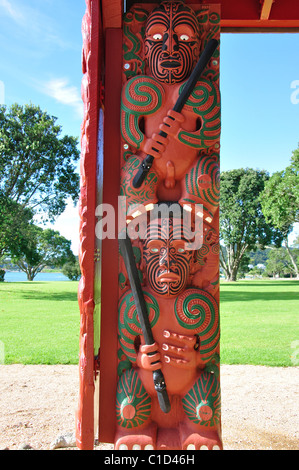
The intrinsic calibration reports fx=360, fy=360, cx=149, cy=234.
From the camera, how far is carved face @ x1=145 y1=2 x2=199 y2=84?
8.73ft

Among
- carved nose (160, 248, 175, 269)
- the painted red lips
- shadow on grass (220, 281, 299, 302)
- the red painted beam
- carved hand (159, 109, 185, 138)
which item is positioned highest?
the red painted beam

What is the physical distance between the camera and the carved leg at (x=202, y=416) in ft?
7.59

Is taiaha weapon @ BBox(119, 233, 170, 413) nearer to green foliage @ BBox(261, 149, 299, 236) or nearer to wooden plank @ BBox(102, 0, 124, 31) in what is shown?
wooden plank @ BBox(102, 0, 124, 31)

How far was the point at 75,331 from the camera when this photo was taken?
8.75m

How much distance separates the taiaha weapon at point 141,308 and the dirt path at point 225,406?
142 centimetres

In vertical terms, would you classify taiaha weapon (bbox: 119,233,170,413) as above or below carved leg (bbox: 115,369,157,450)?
above

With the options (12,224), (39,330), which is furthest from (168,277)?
(12,224)

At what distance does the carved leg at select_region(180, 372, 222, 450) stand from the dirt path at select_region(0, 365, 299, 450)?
120cm

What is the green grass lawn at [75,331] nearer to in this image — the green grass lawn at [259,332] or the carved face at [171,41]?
the green grass lawn at [259,332]

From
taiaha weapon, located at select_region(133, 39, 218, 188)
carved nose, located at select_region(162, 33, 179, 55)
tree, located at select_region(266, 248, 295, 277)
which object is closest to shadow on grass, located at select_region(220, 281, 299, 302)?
taiaha weapon, located at select_region(133, 39, 218, 188)

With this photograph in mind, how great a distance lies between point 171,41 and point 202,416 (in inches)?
104

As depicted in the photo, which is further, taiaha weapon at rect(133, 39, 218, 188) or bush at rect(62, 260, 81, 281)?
bush at rect(62, 260, 81, 281)

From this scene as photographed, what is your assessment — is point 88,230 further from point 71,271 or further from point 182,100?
point 71,271

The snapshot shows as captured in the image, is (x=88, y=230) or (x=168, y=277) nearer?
(x=88, y=230)
